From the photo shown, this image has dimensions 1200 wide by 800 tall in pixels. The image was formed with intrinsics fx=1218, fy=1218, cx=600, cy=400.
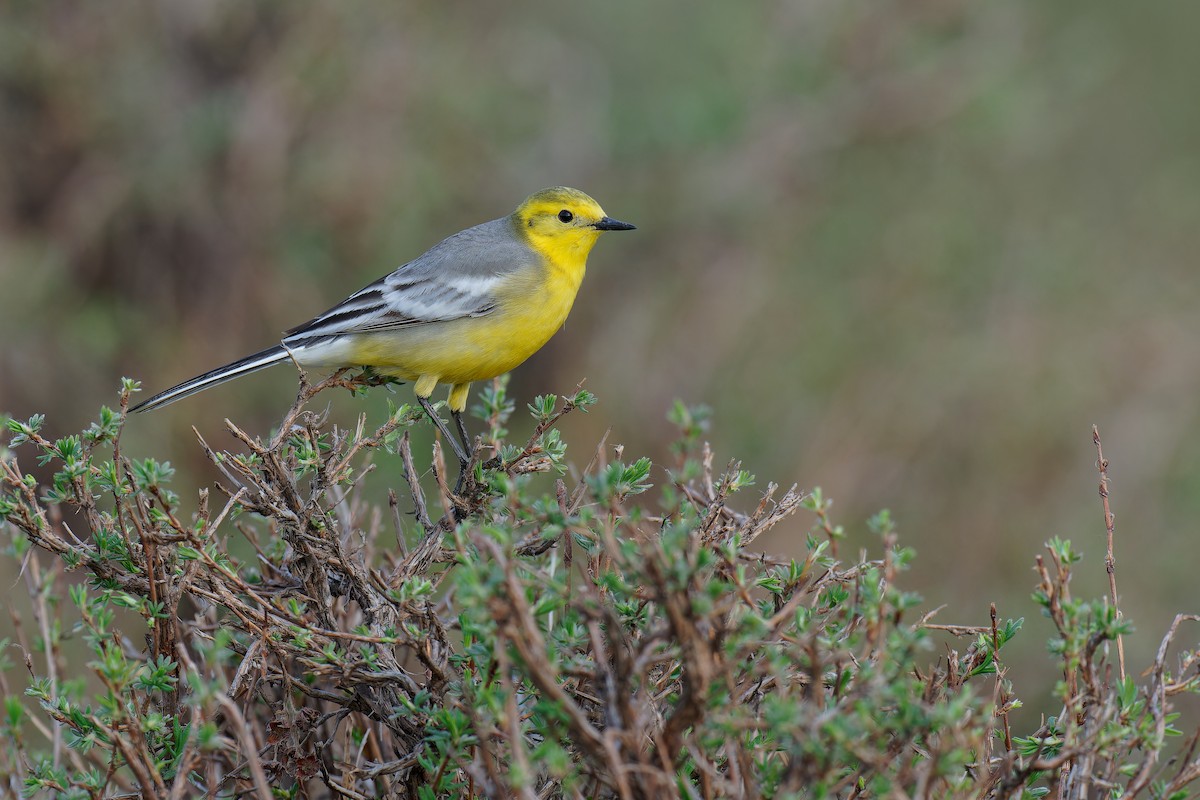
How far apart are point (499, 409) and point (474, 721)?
101 centimetres

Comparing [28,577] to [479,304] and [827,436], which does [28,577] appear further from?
[827,436]

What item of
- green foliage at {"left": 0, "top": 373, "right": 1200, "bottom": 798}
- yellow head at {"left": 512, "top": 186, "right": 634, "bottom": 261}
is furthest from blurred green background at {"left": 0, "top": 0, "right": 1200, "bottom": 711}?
green foliage at {"left": 0, "top": 373, "right": 1200, "bottom": 798}

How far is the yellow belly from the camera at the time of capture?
5.04 meters

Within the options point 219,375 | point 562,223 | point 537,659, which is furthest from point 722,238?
point 537,659

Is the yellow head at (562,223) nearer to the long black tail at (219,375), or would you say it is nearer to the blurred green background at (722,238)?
the long black tail at (219,375)

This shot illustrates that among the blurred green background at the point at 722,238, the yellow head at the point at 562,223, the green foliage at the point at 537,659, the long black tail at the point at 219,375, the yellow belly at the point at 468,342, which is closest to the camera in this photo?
the green foliage at the point at 537,659

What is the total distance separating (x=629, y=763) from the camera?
2.39m

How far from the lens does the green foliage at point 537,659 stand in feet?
7.52

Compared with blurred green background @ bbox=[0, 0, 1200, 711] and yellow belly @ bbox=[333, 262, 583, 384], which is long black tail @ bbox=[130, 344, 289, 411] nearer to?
yellow belly @ bbox=[333, 262, 583, 384]

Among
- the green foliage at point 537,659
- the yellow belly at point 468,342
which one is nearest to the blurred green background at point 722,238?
the yellow belly at point 468,342

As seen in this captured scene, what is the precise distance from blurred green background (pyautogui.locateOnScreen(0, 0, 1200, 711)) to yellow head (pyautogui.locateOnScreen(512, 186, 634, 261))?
276cm

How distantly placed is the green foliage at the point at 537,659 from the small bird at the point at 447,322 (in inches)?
64.7

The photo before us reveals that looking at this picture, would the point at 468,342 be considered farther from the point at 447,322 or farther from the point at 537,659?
the point at 537,659

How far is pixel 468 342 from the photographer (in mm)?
5031
